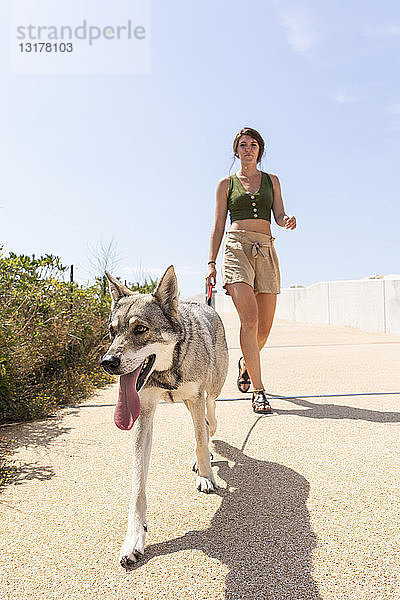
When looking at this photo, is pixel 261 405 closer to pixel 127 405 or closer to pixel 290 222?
pixel 290 222

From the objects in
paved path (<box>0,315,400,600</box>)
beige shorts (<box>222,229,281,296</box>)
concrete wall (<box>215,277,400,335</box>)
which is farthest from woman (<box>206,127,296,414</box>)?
concrete wall (<box>215,277,400,335</box>)

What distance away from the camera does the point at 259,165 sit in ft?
19.1

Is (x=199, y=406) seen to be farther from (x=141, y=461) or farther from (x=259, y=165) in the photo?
(x=259, y=165)

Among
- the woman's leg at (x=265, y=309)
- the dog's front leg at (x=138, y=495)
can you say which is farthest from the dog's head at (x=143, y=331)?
the woman's leg at (x=265, y=309)

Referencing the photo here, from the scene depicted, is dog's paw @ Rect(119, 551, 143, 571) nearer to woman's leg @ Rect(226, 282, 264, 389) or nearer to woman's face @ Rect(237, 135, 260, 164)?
woman's leg @ Rect(226, 282, 264, 389)

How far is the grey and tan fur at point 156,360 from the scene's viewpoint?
8.32 ft

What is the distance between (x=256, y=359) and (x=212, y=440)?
124 centimetres

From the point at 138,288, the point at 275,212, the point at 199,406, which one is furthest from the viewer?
the point at 138,288

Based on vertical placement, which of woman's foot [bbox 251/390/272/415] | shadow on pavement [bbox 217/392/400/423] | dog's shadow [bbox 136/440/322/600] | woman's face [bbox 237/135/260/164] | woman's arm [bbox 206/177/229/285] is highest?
woman's face [bbox 237/135/260/164]

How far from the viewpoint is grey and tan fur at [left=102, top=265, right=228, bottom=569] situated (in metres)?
2.54

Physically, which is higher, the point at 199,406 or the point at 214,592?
the point at 199,406

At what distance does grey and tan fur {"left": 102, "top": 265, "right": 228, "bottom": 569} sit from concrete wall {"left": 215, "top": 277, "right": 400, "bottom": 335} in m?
14.0

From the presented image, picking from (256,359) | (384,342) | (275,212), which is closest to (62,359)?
(256,359)

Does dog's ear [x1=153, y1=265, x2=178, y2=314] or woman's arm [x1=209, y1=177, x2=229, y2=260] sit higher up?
woman's arm [x1=209, y1=177, x2=229, y2=260]
